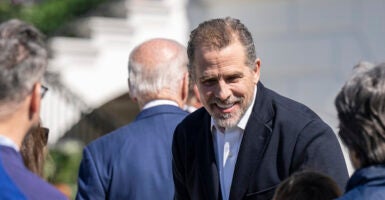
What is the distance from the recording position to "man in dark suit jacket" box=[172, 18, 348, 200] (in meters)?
3.99

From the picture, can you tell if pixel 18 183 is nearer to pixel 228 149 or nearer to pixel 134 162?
pixel 228 149

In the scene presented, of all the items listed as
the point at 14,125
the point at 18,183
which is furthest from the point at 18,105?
the point at 18,183

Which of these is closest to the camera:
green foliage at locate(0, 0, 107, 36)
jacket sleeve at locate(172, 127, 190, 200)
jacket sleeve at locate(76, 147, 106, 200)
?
jacket sleeve at locate(172, 127, 190, 200)

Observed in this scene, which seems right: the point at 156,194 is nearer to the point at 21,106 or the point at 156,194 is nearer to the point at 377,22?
the point at 21,106

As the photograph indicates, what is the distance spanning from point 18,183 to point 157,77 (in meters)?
2.10

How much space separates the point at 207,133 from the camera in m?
4.26

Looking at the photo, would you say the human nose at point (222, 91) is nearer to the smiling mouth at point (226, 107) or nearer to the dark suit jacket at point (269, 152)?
the smiling mouth at point (226, 107)

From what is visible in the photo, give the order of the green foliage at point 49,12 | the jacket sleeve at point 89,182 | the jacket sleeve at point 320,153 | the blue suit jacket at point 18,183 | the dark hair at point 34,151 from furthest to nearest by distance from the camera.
A: the green foliage at point 49,12, the jacket sleeve at point 89,182, the jacket sleeve at point 320,153, the dark hair at point 34,151, the blue suit jacket at point 18,183

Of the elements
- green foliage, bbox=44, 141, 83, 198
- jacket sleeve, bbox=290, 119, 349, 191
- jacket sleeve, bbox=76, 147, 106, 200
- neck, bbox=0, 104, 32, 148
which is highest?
neck, bbox=0, 104, 32, 148

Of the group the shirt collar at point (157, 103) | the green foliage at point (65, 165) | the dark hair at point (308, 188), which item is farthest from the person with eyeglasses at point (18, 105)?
the green foliage at point (65, 165)

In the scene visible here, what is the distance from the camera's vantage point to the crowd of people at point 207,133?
3123 millimetres

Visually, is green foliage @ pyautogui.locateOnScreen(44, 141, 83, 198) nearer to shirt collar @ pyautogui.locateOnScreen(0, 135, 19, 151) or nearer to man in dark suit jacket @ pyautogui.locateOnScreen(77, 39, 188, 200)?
man in dark suit jacket @ pyautogui.locateOnScreen(77, 39, 188, 200)

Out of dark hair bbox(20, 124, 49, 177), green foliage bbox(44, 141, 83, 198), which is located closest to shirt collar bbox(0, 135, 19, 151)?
dark hair bbox(20, 124, 49, 177)

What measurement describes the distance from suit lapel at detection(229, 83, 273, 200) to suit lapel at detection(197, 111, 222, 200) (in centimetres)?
9
